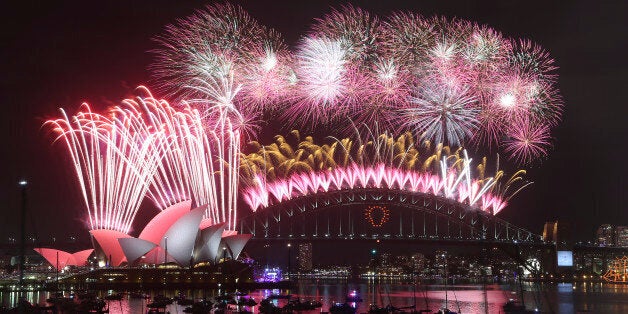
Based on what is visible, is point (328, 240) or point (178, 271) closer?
point (178, 271)

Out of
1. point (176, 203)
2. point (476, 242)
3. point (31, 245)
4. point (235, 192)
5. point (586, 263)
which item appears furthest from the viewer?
point (586, 263)

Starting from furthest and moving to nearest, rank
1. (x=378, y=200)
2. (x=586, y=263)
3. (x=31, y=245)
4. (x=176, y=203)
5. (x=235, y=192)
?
(x=586, y=263) < (x=31, y=245) < (x=378, y=200) < (x=176, y=203) < (x=235, y=192)

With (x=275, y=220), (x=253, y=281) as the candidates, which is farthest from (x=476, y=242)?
(x=253, y=281)

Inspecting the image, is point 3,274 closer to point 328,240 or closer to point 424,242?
point 328,240

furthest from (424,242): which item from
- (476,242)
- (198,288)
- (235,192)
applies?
(235,192)

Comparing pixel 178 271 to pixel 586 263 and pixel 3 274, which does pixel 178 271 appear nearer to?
pixel 3 274

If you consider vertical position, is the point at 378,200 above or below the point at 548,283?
above
